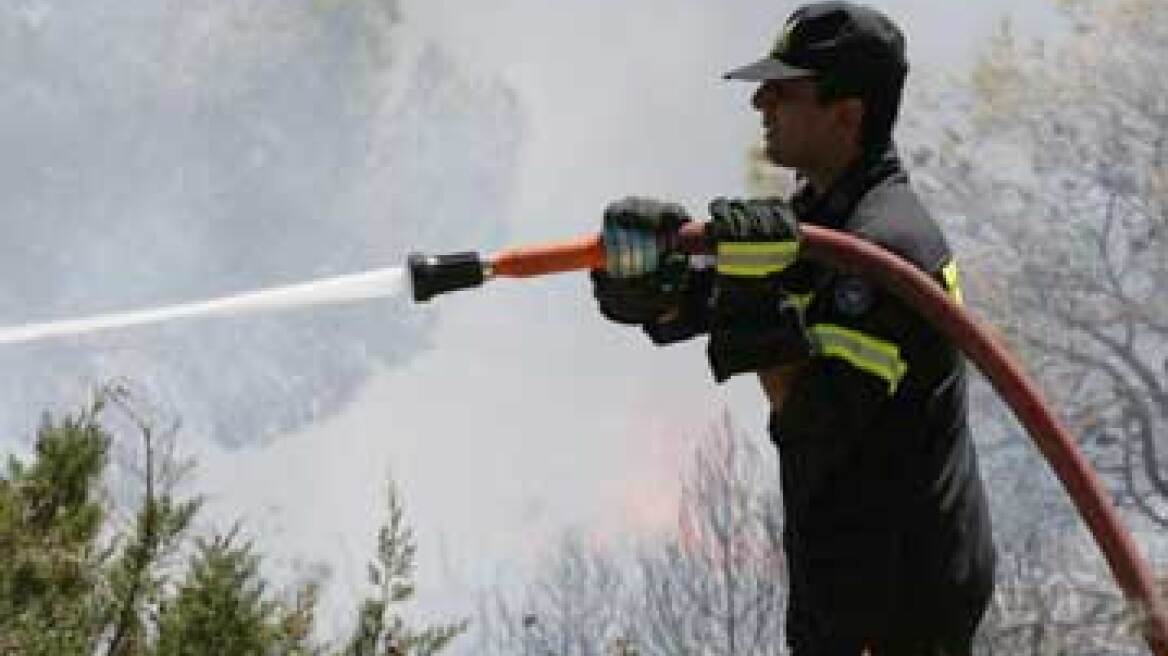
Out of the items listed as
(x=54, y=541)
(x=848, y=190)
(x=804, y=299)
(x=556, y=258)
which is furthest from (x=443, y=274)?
(x=54, y=541)

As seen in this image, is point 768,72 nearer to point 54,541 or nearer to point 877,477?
point 877,477

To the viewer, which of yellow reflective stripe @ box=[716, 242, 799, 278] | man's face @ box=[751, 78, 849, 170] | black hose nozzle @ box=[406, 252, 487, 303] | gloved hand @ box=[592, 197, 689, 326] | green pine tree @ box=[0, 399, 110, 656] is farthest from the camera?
green pine tree @ box=[0, 399, 110, 656]

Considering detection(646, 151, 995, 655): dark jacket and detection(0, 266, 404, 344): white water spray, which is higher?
detection(0, 266, 404, 344): white water spray

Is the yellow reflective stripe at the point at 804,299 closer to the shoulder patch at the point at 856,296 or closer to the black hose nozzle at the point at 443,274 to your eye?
the shoulder patch at the point at 856,296

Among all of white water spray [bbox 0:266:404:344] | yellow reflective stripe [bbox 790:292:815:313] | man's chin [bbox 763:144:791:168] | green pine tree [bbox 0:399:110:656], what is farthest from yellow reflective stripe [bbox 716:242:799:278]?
green pine tree [bbox 0:399:110:656]

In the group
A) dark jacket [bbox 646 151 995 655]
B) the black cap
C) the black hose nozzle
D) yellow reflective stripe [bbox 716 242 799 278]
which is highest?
the black cap

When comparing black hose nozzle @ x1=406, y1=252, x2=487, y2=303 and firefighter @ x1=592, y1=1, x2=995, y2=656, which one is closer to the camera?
firefighter @ x1=592, y1=1, x2=995, y2=656

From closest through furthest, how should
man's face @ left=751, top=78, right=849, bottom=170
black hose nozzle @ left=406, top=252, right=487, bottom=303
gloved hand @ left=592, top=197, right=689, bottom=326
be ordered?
gloved hand @ left=592, top=197, right=689, bottom=326
black hose nozzle @ left=406, top=252, right=487, bottom=303
man's face @ left=751, top=78, right=849, bottom=170

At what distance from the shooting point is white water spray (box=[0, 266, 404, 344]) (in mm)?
3252

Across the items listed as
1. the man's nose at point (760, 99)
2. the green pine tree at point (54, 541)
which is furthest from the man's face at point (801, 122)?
the green pine tree at point (54, 541)

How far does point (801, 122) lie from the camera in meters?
3.46

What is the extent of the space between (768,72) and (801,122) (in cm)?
10

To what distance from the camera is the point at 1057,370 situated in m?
26.0

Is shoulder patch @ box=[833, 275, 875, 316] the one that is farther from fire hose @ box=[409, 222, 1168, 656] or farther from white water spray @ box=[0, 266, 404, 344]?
white water spray @ box=[0, 266, 404, 344]
